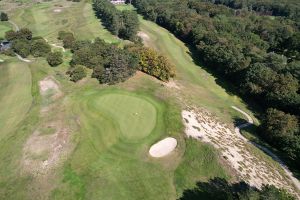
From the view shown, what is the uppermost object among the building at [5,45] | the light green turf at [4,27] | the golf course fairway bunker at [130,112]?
the golf course fairway bunker at [130,112]

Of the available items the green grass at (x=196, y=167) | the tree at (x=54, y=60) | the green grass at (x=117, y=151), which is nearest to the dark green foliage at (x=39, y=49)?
the tree at (x=54, y=60)

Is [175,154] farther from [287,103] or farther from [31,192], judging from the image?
[287,103]

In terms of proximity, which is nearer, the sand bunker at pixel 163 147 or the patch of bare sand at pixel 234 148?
the patch of bare sand at pixel 234 148

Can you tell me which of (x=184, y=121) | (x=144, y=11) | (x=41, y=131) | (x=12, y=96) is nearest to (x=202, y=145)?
(x=184, y=121)

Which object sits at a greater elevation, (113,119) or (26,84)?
(113,119)

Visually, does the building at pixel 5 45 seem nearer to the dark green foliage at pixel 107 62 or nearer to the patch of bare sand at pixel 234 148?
the dark green foliage at pixel 107 62

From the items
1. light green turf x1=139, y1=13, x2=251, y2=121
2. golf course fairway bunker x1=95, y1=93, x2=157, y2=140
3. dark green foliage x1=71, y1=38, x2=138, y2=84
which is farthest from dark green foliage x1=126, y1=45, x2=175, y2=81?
golf course fairway bunker x1=95, y1=93, x2=157, y2=140

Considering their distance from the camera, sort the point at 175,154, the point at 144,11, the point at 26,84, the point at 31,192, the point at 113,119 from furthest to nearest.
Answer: the point at 144,11, the point at 26,84, the point at 113,119, the point at 175,154, the point at 31,192
